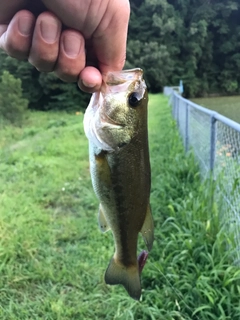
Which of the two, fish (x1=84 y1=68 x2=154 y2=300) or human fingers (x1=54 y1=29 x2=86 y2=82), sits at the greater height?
human fingers (x1=54 y1=29 x2=86 y2=82)

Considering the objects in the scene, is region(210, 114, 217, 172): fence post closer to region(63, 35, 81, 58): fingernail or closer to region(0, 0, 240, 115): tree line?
region(63, 35, 81, 58): fingernail

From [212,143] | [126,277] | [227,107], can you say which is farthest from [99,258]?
[227,107]

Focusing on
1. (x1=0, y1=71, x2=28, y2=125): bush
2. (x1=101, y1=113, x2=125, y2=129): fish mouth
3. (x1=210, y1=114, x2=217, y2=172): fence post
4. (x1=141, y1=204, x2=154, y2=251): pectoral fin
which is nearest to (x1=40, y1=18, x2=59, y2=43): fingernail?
(x1=101, y1=113, x2=125, y2=129): fish mouth

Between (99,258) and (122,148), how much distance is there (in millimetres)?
2322

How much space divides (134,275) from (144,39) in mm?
34989

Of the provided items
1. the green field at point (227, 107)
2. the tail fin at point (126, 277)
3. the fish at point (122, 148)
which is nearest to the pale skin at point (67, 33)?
the fish at point (122, 148)

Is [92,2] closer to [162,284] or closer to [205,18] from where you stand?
[162,284]

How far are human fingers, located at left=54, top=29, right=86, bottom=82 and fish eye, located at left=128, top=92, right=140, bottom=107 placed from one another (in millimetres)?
225

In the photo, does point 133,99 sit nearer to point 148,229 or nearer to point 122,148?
point 122,148

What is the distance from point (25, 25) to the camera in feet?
3.81

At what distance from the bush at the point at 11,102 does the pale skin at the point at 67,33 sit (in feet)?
55.2

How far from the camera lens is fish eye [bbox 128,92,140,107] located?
4.67ft

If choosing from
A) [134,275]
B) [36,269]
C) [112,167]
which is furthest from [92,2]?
[36,269]

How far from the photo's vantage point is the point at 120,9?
3.97ft
